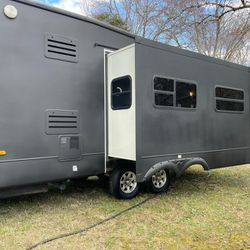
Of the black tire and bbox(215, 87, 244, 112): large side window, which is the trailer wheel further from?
bbox(215, 87, 244, 112): large side window

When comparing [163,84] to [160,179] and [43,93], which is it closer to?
[160,179]

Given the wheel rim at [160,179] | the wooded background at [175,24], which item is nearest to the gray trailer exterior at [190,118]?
the wheel rim at [160,179]

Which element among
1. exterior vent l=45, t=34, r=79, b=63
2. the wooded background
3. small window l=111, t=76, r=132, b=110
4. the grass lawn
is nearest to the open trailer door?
small window l=111, t=76, r=132, b=110

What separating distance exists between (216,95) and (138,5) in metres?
11.5

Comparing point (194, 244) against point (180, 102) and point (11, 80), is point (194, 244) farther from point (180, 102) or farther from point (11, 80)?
point (11, 80)

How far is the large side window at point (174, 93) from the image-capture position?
4.81 m

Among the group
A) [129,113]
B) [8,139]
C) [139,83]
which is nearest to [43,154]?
[8,139]

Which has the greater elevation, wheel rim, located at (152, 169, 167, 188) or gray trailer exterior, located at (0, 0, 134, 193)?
gray trailer exterior, located at (0, 0, 134, 193)

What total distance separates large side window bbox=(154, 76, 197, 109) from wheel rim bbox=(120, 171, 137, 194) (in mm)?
1448

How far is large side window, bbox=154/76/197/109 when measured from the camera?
481 cm

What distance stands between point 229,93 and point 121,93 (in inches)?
109

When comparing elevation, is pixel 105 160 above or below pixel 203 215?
above

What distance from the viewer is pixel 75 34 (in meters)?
4.53

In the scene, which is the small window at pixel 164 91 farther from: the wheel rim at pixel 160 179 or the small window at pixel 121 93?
the wheel rim at pixel 160 179
